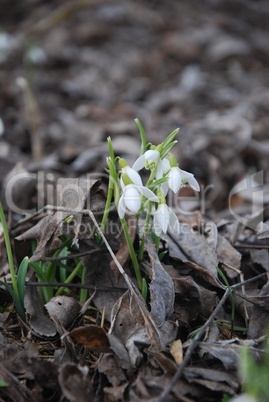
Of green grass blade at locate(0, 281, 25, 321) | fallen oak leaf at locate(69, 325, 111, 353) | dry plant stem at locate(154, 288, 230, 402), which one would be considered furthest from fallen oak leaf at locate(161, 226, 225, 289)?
green grass blade at locate(0, 281, 25, 321)

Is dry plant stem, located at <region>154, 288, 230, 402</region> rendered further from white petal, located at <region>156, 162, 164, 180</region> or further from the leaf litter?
white petal, located at <region>156, 162, 164, 180</region>

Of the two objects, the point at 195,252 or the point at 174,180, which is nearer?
the point at 174,180

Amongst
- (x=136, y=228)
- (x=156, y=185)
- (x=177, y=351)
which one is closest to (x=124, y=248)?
(x=136, y=228)

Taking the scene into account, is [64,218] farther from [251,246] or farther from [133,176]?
[251,246]

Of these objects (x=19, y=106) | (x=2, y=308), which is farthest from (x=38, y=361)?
(x=19, y=106)

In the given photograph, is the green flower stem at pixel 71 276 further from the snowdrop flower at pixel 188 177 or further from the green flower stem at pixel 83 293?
the snowdrop flower at pixel 188 177

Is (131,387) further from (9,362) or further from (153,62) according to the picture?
(153,62)

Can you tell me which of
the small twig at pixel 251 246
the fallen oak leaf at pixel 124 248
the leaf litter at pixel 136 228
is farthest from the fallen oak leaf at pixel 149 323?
the small twig at pixel 251 246
